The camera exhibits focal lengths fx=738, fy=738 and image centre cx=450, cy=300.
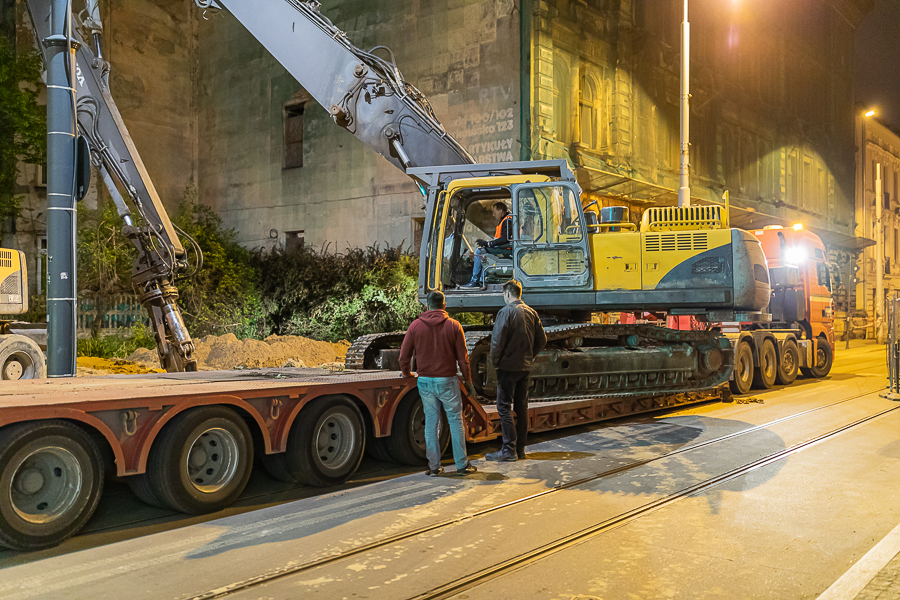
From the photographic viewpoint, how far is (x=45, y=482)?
545 cm

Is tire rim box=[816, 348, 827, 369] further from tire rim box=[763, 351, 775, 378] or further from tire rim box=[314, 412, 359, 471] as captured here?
tire rim box=[314, 412, 359, 471]

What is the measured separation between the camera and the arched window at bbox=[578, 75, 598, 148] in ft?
72.3

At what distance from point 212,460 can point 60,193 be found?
3.70 metres

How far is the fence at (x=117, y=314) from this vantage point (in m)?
20.2

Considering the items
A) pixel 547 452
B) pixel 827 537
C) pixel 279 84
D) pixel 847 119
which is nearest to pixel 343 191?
pixel 279 84

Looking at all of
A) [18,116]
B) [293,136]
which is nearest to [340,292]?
[293,136]

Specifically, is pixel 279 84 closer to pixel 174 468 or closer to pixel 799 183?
pixel 174 468

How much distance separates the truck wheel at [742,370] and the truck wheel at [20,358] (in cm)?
1309

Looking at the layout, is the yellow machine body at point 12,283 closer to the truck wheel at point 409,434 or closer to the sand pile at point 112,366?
the sand pile at point 112,366

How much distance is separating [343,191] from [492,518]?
18.4 metres

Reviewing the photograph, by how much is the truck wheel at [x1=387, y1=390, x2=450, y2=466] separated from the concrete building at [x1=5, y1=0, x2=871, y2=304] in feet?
41.7

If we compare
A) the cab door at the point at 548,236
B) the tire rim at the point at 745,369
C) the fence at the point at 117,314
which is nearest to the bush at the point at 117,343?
the fence at the point at 117,314

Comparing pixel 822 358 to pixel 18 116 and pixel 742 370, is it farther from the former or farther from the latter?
pixel 18 116

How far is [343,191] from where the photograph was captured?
76.5 ft
